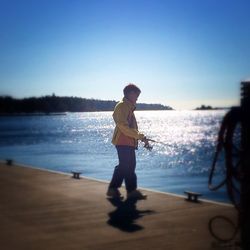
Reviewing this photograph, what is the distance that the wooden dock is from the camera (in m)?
5.25

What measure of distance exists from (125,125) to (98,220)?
189 centimetres

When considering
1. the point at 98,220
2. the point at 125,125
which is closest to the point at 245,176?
the point at 98,220

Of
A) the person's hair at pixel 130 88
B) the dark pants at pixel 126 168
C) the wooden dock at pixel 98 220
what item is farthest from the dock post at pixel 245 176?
the dark pants at pixel 126 168

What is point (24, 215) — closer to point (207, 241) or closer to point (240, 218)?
point (207, 241)

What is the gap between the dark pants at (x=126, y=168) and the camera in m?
7.90

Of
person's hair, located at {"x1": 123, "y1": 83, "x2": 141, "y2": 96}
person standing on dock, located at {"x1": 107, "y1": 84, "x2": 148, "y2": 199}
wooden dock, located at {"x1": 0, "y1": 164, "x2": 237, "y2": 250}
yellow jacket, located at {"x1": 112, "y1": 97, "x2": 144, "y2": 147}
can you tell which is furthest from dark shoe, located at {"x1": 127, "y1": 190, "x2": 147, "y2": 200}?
person's hair, located at {"x1": 123, "y1": 83, "x2": 141, "y2": 96}

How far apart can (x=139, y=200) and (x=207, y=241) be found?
2.58 meters

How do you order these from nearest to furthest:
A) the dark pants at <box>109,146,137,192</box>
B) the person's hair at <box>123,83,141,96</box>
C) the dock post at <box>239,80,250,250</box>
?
1. the dock post at <box>239,80,250,250</box>
2. the person's hair at <box>123,83,141,96</box>
3. the dark pants at <box>109,146,137,192</box>

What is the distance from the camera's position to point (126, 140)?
7898 mm

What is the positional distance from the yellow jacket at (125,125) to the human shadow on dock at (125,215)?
998 mm

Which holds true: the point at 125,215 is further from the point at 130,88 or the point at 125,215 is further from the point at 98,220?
the point at 130,88

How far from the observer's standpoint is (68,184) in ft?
31.6

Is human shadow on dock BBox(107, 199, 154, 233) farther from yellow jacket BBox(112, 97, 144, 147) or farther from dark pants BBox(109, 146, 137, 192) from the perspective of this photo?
yellow jacket BBox(112, 97, 144, 147)

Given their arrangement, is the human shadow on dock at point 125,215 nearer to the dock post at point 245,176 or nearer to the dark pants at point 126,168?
the dark pants at point 126,168
